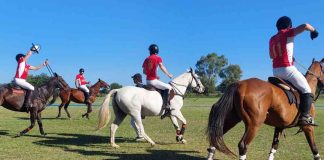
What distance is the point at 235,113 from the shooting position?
7551mm

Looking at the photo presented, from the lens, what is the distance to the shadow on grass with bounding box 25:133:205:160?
362 inches

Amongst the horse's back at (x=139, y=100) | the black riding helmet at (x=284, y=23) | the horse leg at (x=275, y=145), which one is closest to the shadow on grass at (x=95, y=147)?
the horse's back at (x=139, y=100)

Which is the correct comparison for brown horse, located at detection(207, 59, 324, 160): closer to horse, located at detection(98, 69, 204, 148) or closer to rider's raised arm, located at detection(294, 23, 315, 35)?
rider's raised arm, located at detection(294, 23, 315, 35)

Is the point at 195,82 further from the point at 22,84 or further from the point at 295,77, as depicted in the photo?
the point at 22,84

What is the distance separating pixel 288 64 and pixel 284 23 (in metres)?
0.90

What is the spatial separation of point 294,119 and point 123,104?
491cm

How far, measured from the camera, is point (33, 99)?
13430 mm

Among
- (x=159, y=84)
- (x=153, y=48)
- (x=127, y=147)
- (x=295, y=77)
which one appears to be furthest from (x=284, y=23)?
(x=127, y=147)

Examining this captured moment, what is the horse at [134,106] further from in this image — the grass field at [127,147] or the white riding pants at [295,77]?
the white riding pants at [295,77]

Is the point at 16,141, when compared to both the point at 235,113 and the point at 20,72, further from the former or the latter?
the point at 235,113

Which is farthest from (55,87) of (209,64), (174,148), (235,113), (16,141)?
(209,64)

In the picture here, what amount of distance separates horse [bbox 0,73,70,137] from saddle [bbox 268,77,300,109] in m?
9.08

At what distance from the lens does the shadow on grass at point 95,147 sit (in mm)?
9203

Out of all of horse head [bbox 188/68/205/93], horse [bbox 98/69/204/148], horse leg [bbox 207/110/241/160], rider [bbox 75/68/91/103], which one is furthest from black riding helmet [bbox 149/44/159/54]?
rider [bbox 75/68/91/103]
